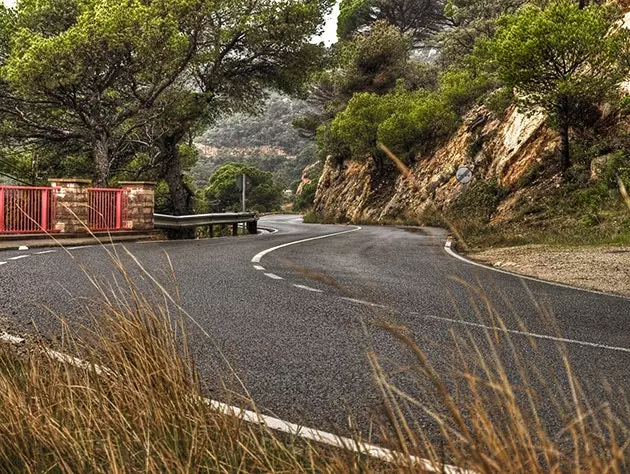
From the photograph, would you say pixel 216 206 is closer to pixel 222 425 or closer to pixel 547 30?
pixel 547 30

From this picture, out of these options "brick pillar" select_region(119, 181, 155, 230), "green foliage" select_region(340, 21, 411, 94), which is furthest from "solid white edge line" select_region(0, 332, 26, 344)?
"green foliage" select_region(340, 21, 411, 94)

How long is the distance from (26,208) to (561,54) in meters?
19.2

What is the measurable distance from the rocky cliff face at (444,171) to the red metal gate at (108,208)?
396 inches

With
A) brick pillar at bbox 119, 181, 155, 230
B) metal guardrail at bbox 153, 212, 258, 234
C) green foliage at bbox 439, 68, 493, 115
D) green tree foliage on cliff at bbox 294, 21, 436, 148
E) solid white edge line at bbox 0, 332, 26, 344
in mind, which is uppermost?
green tree foliage on cliff at bbox 294, 21, 436, 148

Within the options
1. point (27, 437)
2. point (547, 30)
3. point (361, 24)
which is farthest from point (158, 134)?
point (361, 24)

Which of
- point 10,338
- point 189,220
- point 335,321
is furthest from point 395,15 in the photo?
point 10,338

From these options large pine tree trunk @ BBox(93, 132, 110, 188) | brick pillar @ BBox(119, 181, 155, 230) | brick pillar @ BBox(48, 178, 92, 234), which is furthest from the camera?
large pine tree trunk @ BBox(93, 132, 110, 188)

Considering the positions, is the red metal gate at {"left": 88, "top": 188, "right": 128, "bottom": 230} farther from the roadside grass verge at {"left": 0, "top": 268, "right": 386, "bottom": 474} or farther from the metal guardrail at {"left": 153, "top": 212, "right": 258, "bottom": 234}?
the roadside grass verge at {"left": 0, "top": 268, "right": 386, "bottom": 474}

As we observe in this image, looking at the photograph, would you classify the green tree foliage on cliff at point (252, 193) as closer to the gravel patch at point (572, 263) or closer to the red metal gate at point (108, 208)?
the red metal gate at point (108, 208)

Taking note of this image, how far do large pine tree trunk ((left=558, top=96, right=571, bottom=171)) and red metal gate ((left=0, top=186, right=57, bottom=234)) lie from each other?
18765mm

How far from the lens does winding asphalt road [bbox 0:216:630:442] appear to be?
3484 mm

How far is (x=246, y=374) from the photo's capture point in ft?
13.1

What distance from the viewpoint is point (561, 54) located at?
63.8ft

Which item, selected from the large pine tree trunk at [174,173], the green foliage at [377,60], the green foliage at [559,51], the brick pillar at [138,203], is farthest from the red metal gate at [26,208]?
the green foliage at [377,60]
